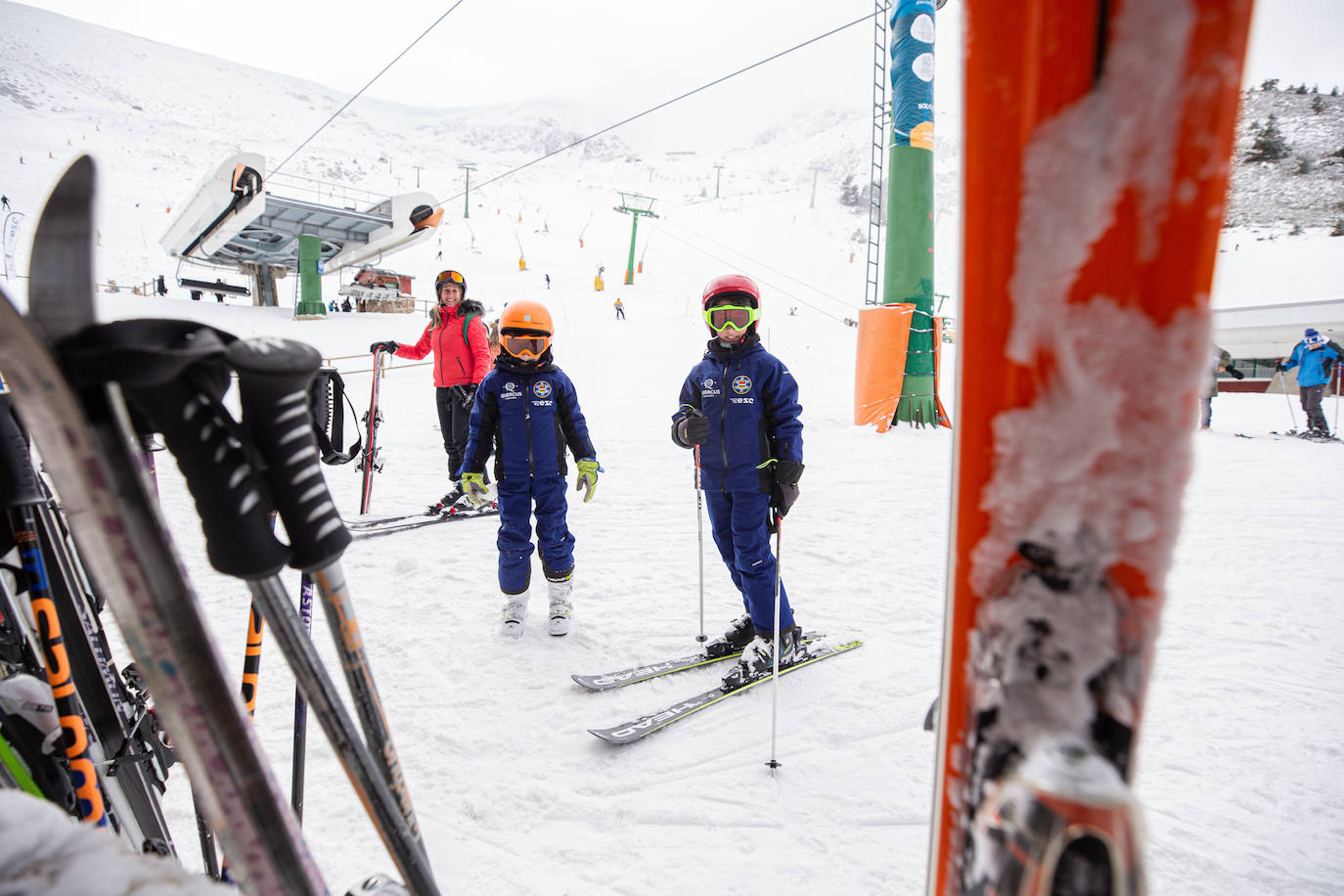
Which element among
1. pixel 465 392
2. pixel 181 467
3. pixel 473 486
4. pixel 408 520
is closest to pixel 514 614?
pixel 473 486

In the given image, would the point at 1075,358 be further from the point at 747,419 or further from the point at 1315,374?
the point at 1315,374

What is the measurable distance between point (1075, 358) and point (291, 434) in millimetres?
1011

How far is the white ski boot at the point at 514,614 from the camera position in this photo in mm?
3233

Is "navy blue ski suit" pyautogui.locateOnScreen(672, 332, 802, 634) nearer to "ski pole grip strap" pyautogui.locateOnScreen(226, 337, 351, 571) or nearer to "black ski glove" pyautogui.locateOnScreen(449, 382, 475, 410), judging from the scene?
"ski pole grip strap" pyautogui.locateOnScreen(226, 337, 351, 571)

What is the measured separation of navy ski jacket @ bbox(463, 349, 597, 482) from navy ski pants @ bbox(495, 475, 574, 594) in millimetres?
67

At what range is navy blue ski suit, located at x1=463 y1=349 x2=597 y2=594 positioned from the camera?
337 cm

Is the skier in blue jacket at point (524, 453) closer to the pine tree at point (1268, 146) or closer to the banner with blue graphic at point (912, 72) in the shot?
the banner with blue graphic at point (912, 72)

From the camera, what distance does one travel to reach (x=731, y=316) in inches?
117

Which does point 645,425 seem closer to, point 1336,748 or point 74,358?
point 1336,748

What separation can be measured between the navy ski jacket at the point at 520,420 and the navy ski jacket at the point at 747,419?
33.2 inches

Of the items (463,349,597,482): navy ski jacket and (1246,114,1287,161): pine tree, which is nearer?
(463,349,597,482): navy ski jacket

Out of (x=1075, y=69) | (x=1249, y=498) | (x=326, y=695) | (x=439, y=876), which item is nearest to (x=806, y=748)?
(x=439, y=876)

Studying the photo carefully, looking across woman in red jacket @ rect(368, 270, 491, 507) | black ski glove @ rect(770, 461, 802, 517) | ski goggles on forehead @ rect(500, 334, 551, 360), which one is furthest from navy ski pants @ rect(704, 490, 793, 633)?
woman in red jacket @ rect(368, 270, 491, 507)

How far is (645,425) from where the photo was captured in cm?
949
